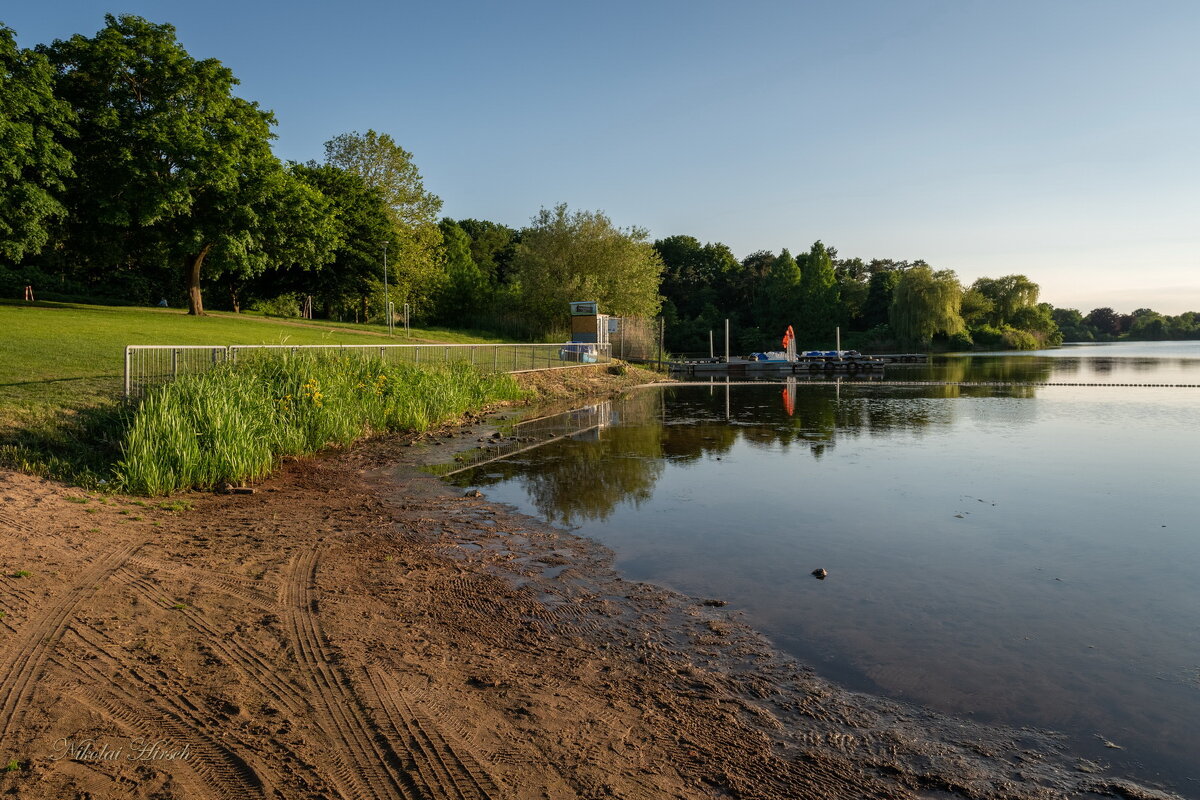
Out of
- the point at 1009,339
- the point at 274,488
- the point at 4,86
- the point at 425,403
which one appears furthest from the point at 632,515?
the point at 1009,339

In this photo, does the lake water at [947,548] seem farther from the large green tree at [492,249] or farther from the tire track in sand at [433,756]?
the large green tree at [492,249]

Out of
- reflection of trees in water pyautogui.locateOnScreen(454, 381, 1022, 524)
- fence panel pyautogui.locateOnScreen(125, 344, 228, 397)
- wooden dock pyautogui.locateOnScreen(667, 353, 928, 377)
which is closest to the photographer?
reflection of trees in water pyautogui.locateOnScreen(454, 381, 1022, 524)

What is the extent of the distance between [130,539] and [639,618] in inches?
194

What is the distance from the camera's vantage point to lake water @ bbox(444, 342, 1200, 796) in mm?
4699

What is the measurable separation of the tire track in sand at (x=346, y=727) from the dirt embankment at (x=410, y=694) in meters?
0.01

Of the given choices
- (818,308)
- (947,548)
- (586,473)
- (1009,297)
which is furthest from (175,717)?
(1009,297)

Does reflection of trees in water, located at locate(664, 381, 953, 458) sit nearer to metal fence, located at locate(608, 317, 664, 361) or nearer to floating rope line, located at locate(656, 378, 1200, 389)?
floating rope line, located at locate(656, 378, 1200, 389)

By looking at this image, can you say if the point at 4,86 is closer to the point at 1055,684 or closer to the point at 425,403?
the point at 425,403

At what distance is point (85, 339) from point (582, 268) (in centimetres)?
3743

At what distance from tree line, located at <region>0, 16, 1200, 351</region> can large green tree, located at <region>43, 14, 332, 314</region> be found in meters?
0.09

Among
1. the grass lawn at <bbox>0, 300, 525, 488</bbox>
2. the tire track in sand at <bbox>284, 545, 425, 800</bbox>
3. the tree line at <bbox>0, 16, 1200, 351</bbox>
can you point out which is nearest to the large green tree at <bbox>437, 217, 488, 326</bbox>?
the tree line at <bbox>0, 16, 1200, 351</bbox>

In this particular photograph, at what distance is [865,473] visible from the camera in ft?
40.8

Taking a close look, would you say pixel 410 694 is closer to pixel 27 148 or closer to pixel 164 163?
pixel 27 148

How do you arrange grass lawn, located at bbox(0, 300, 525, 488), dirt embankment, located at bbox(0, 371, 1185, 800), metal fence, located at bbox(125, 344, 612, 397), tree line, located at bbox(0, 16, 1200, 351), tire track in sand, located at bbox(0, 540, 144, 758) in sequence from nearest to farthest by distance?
1. dirt embankment, located at bbox(0, 371, 1185, 800)
2. tire track in sand, located at bbox(0, 540, 144, 758)
3. grass lawn, located at bbox(0, 300, 525, 488)
4. metal fence, located at bbox(125, 344, 612, 397)
5. tree line, located at bbox(0, 16, 1200, 351)
